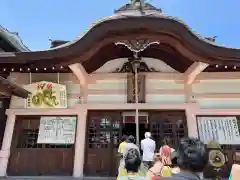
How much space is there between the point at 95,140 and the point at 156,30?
13.2ft

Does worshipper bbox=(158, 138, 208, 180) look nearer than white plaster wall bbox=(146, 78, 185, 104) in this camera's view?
Yes

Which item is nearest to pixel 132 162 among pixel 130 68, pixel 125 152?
pixel 125 152

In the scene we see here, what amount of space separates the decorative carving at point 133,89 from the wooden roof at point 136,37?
1.35 metres

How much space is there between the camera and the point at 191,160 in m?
1.81

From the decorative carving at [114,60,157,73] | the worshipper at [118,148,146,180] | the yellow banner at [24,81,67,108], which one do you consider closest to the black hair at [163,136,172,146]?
the decorative carving at [114,60,157,73]

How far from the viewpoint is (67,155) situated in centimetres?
775

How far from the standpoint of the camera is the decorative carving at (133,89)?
815 cm

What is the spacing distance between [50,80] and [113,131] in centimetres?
284

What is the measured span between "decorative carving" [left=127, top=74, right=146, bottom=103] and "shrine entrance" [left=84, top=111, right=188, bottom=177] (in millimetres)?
446

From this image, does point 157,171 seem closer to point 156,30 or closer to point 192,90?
point 156,30

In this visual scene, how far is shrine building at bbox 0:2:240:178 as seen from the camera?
288 inches

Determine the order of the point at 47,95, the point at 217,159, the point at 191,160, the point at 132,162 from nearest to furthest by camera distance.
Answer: the point at 191,160 → the point at 132,162 → the point at 217,159 → the point at 47,95

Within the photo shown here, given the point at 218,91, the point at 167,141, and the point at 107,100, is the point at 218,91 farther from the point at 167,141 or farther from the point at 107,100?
the point at 107,100

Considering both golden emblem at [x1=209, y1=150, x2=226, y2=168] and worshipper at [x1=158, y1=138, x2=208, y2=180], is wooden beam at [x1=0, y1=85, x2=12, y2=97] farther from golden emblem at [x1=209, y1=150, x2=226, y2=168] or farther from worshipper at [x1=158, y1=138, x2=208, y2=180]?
golden emblem at [x1=209, y1=150, x2=226, y2=168]
